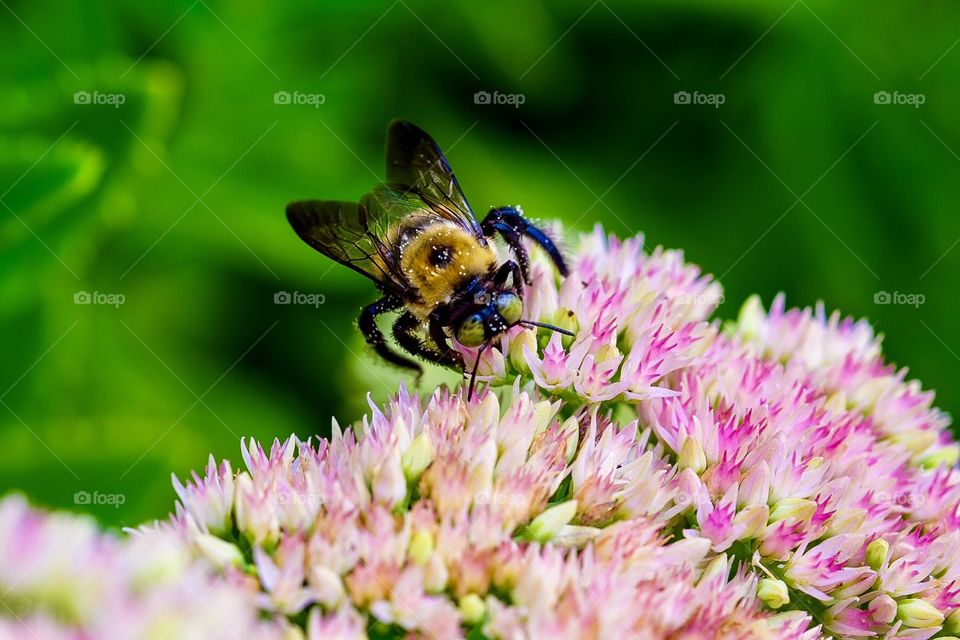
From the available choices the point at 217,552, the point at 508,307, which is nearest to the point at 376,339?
the point at 508,307

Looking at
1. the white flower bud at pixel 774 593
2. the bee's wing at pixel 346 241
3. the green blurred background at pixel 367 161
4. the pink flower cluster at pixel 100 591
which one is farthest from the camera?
the green blurred background at pixel 367 161

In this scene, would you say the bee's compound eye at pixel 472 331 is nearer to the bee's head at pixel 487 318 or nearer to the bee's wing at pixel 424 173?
the bee's head at pixel 487 318

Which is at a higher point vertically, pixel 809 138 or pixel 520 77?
pixel 520 77

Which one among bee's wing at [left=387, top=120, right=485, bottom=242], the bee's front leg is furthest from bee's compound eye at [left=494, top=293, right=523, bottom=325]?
bee's wing at [left=387, top=120, right=485, bottom=242]

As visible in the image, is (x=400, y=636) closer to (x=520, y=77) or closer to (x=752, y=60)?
(x=520, y=77)

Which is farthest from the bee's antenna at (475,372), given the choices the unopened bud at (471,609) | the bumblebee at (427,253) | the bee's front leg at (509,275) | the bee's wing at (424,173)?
the unopened bud at (471,609)

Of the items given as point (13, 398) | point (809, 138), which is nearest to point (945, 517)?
point (809, 138)
